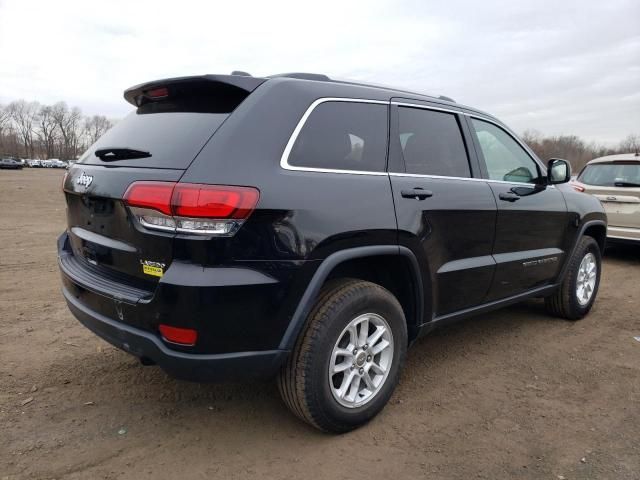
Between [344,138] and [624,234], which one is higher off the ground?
[344,138]

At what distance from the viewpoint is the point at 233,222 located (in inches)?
85.8

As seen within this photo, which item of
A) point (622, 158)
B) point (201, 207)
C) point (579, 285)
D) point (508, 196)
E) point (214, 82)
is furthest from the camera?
point (622, 158)

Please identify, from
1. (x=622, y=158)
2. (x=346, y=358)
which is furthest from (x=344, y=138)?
(x=622, y=158)

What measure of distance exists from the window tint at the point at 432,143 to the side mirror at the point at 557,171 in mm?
1077

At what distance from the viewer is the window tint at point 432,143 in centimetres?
309

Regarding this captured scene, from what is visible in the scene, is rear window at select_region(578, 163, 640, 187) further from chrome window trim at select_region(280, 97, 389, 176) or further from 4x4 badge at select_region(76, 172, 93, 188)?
4x4 badge at select_region(76, 172, 93, 188)

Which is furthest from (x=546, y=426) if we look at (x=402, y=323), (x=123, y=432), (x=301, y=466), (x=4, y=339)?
(x=4, y=339)

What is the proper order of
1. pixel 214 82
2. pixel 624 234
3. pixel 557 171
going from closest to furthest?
1. pixel 214 82
2. pixel 557 171
3. pixel 624 234

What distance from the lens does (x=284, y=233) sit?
2.30m

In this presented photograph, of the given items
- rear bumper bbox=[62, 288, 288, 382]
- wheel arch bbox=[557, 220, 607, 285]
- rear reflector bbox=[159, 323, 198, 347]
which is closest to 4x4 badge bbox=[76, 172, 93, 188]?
rear bumper bbox=[62, 288, 288, 382]

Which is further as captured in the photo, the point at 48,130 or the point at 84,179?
the point at 48,130

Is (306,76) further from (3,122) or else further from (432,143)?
(3,122)

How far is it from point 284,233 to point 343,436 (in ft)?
4.04

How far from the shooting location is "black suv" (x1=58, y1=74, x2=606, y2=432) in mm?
2203
